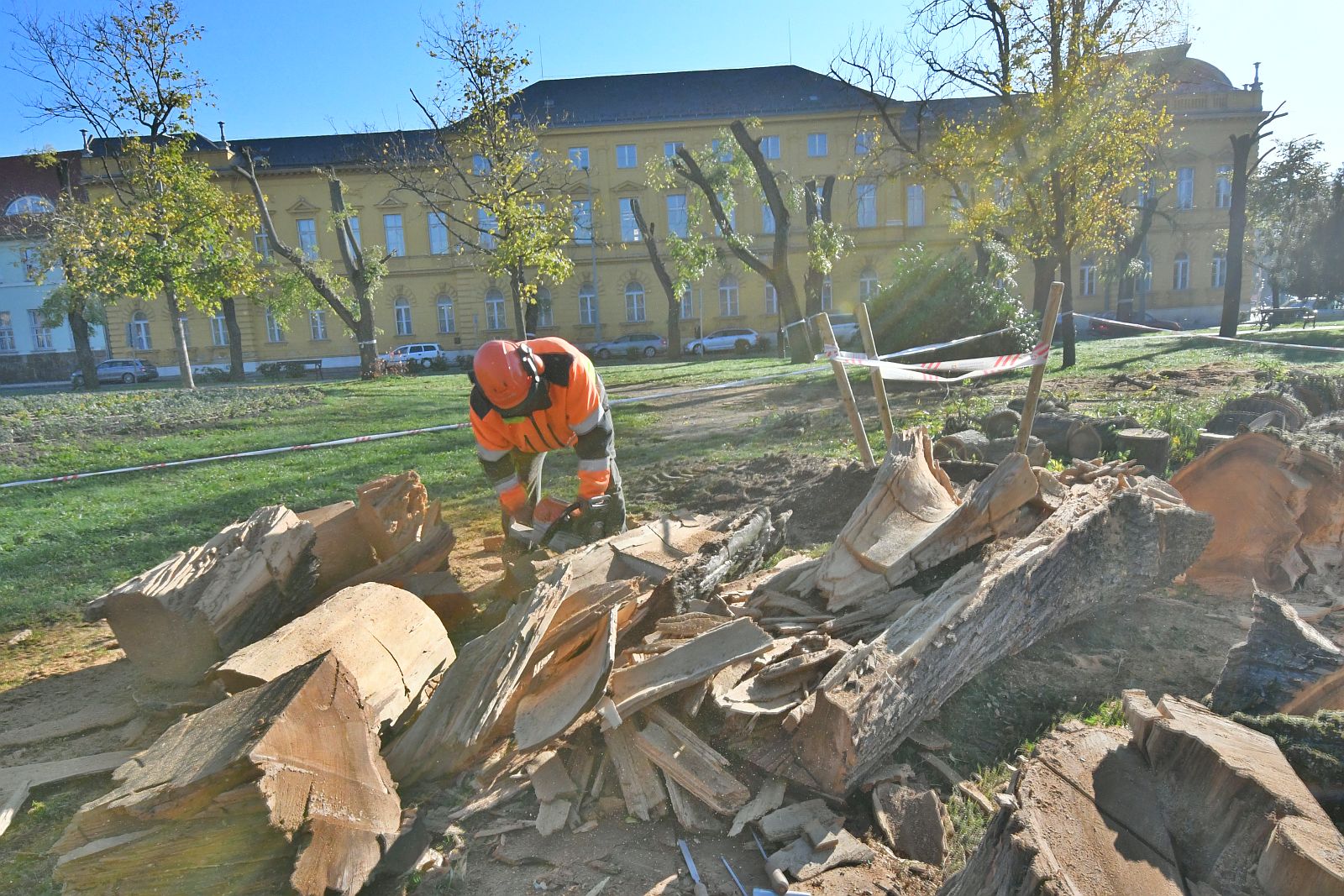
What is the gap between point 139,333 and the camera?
144 feet

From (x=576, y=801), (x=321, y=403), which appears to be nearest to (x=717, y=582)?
(x=576, y=801)

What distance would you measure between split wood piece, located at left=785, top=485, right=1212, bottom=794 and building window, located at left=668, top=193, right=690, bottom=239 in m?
42.2

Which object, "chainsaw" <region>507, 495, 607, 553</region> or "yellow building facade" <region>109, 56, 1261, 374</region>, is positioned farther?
"yellow building facade" <region>109, 56, 1261, 374</region>

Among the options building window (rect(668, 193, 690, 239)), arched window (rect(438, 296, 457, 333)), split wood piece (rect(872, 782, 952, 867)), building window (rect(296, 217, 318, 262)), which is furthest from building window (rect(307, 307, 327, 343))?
split wood piece (rect(872, 782, 952, 867))

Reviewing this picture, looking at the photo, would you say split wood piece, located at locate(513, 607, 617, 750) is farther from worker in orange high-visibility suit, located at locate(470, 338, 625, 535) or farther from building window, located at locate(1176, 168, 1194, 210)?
building window, located at locate(1176, 168, 1194, 210)

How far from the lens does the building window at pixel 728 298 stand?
144 ft

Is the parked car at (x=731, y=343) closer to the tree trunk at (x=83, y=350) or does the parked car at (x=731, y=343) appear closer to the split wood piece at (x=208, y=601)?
the tree trunk at (x=83, y=350)

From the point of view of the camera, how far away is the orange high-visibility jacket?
14.7ft

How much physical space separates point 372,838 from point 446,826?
0.29m

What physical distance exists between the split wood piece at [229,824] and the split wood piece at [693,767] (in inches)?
37.9

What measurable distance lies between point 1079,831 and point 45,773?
3703mm

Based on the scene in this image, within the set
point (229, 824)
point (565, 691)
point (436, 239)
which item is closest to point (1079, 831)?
point (565, 691)

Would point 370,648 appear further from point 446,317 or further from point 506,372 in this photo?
point 446,317

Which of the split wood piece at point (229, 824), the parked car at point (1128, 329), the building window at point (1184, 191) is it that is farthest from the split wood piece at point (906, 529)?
the building window at point (1184, 191)
